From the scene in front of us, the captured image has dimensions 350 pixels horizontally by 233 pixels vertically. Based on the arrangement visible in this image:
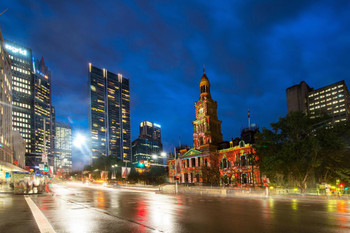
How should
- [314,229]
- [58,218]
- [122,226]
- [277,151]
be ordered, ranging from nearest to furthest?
[314,229] → [122,226] → [58,218] → [277,151]

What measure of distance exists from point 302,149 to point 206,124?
160 ft

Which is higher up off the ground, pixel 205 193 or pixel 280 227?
pixel 280 227

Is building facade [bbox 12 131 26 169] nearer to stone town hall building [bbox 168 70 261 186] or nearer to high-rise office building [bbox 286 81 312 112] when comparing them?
stone town hall building [bbox 168 70 261 186]

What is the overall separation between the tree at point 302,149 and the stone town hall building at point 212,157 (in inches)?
959

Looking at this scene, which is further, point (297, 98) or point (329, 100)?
point (329, 100)

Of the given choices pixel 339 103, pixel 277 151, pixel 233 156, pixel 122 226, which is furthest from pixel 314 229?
pixel 339 103

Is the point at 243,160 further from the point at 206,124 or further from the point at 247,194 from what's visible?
the point at 247,194

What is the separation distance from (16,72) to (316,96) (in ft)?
636

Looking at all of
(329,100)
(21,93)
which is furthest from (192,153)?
(21,93)

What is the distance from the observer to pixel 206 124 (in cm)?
8831

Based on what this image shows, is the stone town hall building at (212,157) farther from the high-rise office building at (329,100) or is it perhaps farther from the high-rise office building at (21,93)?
the high-rise office building at (21,93)

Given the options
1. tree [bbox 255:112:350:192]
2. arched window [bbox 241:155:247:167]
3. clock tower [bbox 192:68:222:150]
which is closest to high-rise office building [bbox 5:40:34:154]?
clock tower [bbox 192:68:222:150]

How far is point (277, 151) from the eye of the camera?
4597cm

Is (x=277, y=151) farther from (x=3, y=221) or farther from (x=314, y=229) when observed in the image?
(x=3, y=221)
